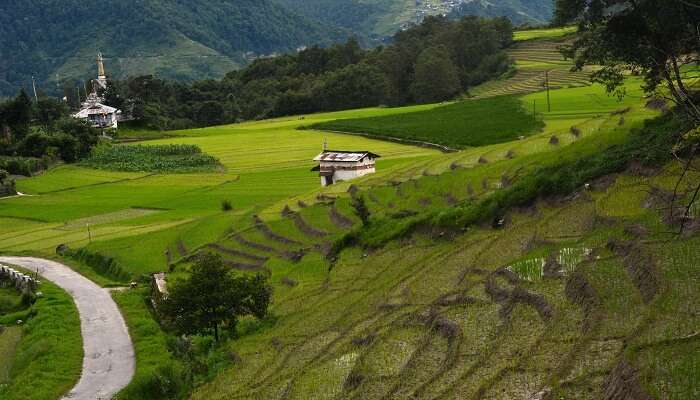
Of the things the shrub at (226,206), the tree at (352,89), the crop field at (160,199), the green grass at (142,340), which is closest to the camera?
the green grass at (142,340)

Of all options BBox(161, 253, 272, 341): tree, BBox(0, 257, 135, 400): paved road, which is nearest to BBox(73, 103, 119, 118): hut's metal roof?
BBox(0, 257, 135, 400): paved road

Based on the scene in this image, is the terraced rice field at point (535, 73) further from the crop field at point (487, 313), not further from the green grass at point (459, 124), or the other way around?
the crop field at point (487, 313)

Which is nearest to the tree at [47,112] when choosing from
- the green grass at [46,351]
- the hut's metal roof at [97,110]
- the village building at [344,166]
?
the hut's metal roof at [97,110]

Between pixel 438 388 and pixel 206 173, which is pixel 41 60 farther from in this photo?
pixel 438 388

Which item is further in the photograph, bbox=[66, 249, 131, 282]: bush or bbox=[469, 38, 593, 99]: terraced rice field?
bbox=[469, 38, 593, 99]: terraced rice field

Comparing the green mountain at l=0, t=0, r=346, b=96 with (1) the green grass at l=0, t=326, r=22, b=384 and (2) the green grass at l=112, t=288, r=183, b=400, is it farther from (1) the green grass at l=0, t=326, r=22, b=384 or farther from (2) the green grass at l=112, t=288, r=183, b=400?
(1) the green grass at l=0, t=326, r=22, b=384

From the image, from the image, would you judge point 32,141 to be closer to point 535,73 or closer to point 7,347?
point 7,347

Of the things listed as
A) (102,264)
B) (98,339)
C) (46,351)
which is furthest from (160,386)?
(102,264)

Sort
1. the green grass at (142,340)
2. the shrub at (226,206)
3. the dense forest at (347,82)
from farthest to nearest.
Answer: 1. the dense forest at (347,82)
2. the shrub at (226,206)
3. the green grass at (142,340)
